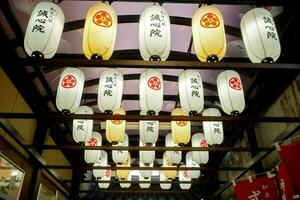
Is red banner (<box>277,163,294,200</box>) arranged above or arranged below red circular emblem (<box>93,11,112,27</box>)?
below

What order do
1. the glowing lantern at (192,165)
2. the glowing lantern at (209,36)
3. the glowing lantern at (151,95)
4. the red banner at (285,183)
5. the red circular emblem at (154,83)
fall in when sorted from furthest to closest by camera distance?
the glowing lantern at (192,165) < the red circular emblem at (154,83) < the glowing lantern at (151,95) < the red banner at (285,183) < the glowing lantern at (209,36)

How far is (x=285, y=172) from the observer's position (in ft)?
17.2

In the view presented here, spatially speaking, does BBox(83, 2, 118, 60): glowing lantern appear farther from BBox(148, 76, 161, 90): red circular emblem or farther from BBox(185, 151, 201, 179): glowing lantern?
BBox(185, 151, 201, 179): glowing lantern

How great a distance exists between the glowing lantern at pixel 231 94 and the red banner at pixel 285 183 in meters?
1.37

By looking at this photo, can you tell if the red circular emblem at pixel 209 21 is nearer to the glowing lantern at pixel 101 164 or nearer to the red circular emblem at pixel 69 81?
the red circular emblem at pixel 69 81

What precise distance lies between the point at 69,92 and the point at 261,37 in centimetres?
370

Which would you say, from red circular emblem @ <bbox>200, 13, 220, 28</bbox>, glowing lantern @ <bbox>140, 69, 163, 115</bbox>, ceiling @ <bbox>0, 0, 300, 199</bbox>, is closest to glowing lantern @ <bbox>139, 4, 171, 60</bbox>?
red circular emblem @ <bbox>200, 13, 220, 28</bbox>

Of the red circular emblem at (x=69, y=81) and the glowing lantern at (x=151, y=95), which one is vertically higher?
the red circular emblem at (x=69, y=81)

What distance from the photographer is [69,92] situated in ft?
18.4

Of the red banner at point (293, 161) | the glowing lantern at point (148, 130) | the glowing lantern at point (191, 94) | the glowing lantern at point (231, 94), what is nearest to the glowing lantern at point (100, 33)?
the glowing lantern at point (191, 94)

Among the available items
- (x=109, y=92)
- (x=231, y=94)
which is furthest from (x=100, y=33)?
(x=231, y=94)

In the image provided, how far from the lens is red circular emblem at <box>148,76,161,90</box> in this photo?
18.5 ft

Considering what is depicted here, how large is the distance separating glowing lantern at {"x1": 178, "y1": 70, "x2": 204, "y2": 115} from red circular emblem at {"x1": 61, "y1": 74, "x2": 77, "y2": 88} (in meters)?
2.25

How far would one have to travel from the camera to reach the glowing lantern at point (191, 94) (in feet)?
18.5
